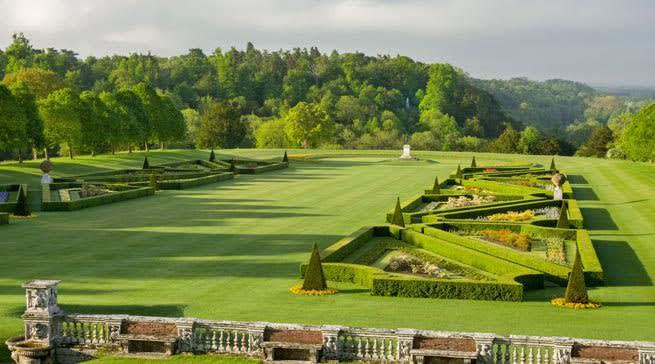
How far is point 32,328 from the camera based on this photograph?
22.3 meters

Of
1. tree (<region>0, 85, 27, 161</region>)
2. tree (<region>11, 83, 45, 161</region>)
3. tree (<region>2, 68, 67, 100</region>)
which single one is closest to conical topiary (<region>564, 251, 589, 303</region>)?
tree (<region>0, 85, 27, 161</region>)

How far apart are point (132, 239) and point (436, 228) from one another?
14.8 m

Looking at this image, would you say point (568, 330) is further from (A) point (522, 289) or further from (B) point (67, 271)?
(B) point (67, 271)

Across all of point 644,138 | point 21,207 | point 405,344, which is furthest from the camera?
point 644,138

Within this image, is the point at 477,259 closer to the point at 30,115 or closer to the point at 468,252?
the point at 468,252

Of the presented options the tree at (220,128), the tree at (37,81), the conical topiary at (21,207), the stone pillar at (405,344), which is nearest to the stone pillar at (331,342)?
the stone pillar at (405,344)

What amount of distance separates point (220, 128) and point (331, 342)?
12457cm

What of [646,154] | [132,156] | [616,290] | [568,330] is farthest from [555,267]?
[132,156]

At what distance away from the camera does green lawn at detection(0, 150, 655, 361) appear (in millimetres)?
25234

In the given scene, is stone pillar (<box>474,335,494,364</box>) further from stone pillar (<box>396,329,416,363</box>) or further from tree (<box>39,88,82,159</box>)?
tree (<box>39,88,82,159</box>)

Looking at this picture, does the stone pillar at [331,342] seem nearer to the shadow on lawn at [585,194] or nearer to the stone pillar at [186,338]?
the stone pillar at [186,338]

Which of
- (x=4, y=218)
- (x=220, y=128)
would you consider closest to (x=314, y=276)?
(x=4, y=218)

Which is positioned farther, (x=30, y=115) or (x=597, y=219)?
(x=30, y=115)

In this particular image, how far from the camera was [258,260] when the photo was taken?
35406 millimetres
